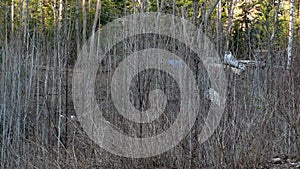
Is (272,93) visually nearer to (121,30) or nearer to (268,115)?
(268,115)

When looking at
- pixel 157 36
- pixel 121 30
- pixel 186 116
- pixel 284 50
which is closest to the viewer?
pixel 186 116

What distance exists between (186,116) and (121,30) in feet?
3.27

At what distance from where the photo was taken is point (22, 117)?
13.4 feet

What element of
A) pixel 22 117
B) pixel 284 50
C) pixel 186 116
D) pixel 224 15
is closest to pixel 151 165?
pixel 186 116

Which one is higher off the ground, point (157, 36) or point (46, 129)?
point (157, 36)

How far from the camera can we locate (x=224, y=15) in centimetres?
718

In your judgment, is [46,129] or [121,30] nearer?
[121,30]

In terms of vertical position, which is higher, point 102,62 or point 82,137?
point 102,62

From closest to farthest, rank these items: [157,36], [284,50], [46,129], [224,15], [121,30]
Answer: [157,36] < [121,30] < [46,129] < [284,50] < [224,15]

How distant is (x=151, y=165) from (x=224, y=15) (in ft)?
14.8

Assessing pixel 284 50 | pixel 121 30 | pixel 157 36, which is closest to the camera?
pixel 157 36

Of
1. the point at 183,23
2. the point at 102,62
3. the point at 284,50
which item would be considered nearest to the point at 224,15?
the point at 284,50

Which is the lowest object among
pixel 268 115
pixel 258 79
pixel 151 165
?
pixel 151 165

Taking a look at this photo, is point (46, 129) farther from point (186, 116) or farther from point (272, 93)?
point (272, 93)
